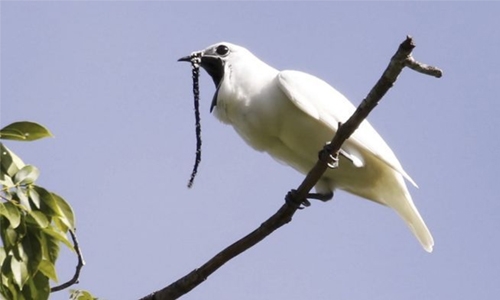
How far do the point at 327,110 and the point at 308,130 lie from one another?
156mm

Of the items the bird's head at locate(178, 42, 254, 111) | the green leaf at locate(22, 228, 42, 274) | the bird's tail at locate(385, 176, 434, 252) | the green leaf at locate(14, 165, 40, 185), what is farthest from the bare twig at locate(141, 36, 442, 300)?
the bird's head at locate(178, 42, 254, 111)

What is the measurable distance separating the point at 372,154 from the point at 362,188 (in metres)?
0.32

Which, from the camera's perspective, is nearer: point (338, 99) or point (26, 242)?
point (26, 242)

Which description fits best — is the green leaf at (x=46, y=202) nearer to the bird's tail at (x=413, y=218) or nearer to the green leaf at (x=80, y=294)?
the green leaf at (x=80, y=294)

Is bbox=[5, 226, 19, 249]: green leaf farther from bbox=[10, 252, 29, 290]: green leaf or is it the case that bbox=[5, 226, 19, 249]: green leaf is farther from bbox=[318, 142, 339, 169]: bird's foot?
bbox=[318, 142, 339, 169]: bird's foot

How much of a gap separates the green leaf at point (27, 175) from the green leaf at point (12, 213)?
0.09 metres

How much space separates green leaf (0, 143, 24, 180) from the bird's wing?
2.05 meters

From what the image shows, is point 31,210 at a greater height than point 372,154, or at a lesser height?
greater

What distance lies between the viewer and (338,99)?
201 inches

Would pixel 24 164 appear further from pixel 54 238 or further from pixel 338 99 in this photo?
pixel 338 99

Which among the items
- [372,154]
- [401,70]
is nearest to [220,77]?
[372,154]

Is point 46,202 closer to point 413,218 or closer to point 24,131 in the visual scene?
point 24,131

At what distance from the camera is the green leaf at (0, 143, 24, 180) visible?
296cm

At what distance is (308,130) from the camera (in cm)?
481
